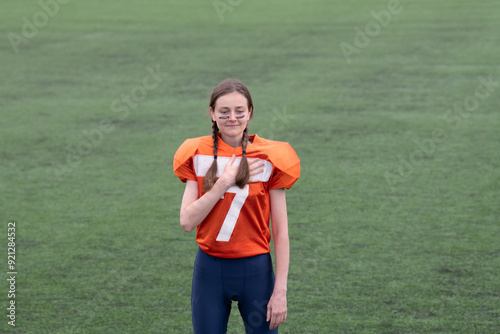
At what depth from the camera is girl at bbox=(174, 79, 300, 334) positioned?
7.82 feet

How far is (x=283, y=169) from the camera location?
2.40m

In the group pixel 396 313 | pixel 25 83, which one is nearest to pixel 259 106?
pixel 25 83

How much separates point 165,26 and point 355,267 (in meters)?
11.0

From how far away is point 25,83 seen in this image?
10.3 meters

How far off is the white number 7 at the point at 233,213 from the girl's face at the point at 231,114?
0.69 ft

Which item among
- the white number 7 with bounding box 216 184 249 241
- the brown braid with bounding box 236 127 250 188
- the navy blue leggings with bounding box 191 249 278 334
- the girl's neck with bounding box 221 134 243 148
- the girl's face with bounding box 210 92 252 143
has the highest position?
the girl's face with bounding box 210 92 252 143

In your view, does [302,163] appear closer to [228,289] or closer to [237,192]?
[228,289]

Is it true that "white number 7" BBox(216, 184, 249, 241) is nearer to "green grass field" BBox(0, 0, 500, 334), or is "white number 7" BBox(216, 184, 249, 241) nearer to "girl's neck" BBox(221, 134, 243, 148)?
"girl's neck" BBox(221, 134, 243, 148)

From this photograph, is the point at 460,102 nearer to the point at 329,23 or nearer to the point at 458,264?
the point at 458,264

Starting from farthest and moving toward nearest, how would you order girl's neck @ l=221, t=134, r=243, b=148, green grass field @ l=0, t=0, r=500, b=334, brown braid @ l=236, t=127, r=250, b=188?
green grass field @ l=0, t=0, r=500, b=334 < girl's neck @ l=221, t=134, r=243, b=148 < brown braid @ l=236, t=127, r=250, b=188

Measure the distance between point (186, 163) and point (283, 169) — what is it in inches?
14.3

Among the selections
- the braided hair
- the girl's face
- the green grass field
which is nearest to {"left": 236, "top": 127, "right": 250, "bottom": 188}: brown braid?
the braided hair

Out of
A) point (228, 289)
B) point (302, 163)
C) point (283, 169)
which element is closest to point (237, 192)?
point (283, 169)

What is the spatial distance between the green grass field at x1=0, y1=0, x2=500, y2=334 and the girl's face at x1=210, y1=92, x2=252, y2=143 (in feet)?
6.10
